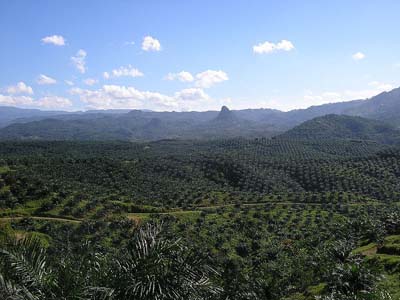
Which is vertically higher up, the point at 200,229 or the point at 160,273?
the point at 160,273

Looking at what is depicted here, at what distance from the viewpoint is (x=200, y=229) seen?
3216 inches

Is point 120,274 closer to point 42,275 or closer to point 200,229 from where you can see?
point 42,275

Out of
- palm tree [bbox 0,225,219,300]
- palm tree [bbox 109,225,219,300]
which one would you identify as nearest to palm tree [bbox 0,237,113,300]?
palm tree [bbox 0,225,219,300]

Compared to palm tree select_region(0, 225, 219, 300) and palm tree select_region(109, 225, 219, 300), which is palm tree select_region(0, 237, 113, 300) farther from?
palm tree select_region(109, 225, 219, 300)

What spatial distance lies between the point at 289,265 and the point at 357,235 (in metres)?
16.6

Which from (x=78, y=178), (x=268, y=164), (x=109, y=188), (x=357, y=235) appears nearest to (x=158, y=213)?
(x=109, y=188)

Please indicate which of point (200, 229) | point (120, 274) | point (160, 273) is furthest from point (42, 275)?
point (200, 229)

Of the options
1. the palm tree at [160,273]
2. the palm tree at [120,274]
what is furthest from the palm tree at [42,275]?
the palm tree at [160,273]

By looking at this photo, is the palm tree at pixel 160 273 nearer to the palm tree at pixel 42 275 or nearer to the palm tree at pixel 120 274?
the palm tree at pixel 120 274

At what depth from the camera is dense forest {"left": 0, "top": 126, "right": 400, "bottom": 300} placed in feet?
28.4

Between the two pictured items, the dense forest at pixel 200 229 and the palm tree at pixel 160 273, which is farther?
the dense forest at pixel 200 229

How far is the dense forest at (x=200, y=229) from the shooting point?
8664 millimetres

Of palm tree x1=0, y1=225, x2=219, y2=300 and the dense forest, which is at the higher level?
palm tree x1=0, y1=225, x2=219, y2=300

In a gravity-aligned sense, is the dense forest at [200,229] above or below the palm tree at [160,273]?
below
